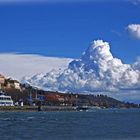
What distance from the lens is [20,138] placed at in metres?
79.0

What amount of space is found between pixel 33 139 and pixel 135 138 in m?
13.7

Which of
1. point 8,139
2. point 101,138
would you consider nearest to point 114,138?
point 101,138

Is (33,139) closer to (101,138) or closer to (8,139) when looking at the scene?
(8,139)

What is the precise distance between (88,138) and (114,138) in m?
3.53

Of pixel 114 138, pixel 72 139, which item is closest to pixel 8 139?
pixel 72 139

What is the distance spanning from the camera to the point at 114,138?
7769cm

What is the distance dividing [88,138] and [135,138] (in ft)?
20.9

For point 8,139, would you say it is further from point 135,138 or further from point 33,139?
point 135,138

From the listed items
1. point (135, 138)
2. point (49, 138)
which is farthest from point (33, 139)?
point (135, 138)

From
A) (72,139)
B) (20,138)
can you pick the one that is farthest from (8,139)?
(72,139)

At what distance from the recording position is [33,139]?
76.3 metres

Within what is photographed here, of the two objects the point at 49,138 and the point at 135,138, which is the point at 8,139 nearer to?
the point at 49,138

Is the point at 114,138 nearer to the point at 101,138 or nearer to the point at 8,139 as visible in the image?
the point at 101,138

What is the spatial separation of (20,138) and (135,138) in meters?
15.7
